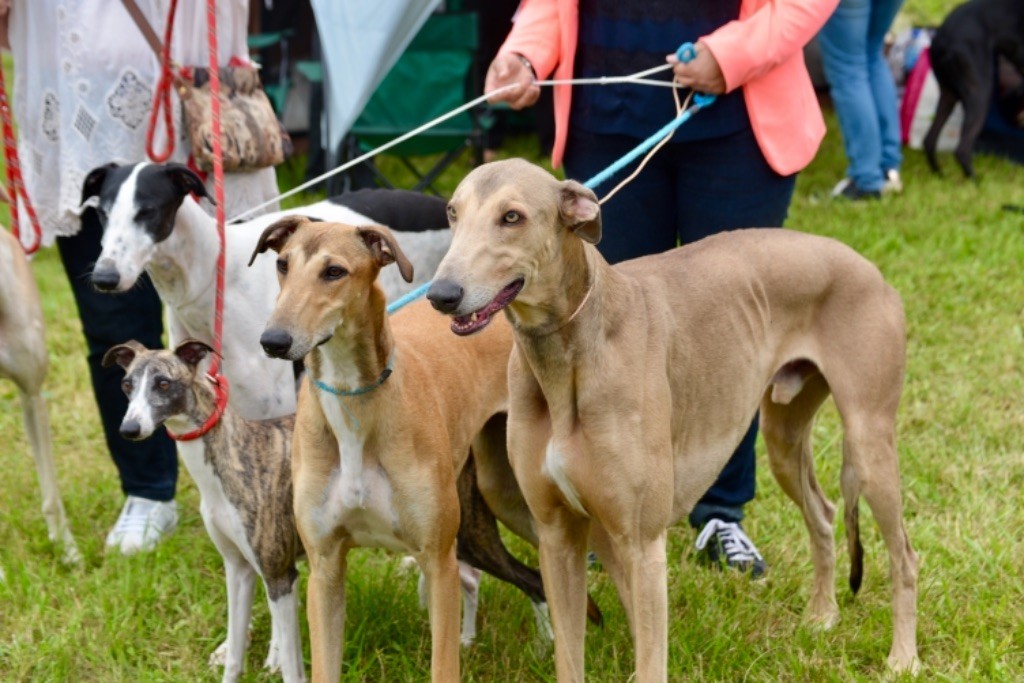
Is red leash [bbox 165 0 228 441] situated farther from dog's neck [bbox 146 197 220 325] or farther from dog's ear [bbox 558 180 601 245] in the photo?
dog's ear [bbox 558 180 601 245]

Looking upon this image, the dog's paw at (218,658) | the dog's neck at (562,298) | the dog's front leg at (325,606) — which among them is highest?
the dog's neck at (562,298)

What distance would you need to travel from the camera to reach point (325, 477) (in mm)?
3371

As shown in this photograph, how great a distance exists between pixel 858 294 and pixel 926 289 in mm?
3866

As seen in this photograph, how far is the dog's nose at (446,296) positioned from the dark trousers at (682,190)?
1599 mm

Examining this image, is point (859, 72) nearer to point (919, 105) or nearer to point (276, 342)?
point (919, 105)

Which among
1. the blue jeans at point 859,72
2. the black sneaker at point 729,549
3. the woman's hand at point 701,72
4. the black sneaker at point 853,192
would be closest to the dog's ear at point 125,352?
the woman's hand at point 701,72

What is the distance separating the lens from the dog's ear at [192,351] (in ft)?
12.3

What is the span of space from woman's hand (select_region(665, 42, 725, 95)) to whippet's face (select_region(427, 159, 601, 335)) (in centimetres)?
107

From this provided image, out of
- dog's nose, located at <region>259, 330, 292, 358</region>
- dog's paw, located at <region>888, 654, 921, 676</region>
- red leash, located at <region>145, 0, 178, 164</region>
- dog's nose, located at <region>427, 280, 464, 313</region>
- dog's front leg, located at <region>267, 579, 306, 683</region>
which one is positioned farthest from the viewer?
red leash, located at <region>145, 0, 178, 164</region>

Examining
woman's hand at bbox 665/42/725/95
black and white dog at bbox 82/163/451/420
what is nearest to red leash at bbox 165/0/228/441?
black and white dog at bbox 82/163/451/420

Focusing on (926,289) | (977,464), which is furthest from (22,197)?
(926,289)

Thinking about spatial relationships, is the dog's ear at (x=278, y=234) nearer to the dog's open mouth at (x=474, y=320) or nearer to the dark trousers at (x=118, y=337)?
the dog's open mouth at (x=474, y=320)

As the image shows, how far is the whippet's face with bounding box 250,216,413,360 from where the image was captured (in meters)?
3.08

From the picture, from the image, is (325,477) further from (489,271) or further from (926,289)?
(926,289)
